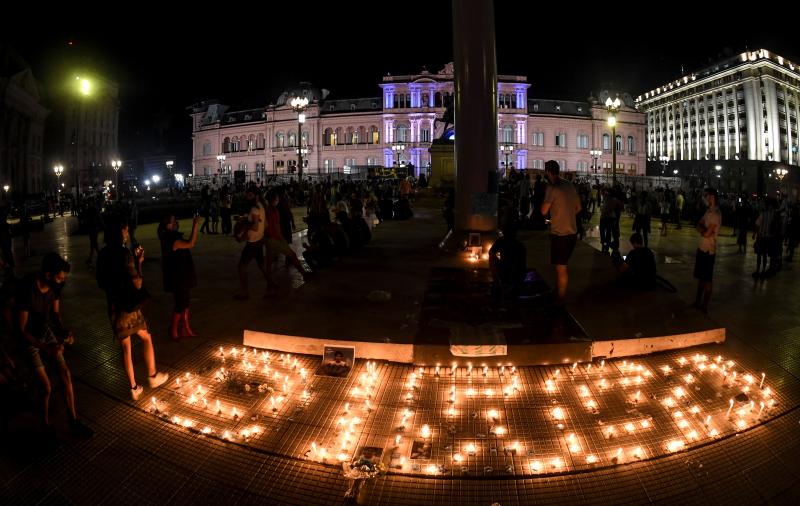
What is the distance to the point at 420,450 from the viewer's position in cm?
448

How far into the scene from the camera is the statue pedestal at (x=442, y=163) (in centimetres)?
3244

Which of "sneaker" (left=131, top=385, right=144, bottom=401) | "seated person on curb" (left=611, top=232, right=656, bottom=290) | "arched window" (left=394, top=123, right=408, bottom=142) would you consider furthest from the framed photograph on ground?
"arched window" (left=394, top=123, right=408, bottom=142)

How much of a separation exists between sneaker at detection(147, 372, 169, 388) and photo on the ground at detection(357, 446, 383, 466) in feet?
8.01

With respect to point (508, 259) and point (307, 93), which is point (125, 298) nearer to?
point (508, 259)

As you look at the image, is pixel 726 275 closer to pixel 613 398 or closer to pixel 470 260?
pixel 470 260

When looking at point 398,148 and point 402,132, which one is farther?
point 402,132

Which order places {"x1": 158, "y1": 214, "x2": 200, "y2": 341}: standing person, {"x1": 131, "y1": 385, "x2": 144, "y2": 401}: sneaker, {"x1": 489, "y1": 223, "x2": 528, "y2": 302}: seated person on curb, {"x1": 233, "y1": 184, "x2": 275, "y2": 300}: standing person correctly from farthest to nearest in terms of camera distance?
{"x1": 233, "y1": 184, "x2": 275, "y2": 300}: standing person → {"x1": 489, "y1": 223, "x2": 528, "y2": 302}: seated person on curb → {"x1": 158, "y1": 214, "x2": 200, "y2": 341}: standing person → {"x1": 131, "y1": 385, "x2": 144, "y2": 401}: sneaker

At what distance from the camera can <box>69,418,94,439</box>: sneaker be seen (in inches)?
186

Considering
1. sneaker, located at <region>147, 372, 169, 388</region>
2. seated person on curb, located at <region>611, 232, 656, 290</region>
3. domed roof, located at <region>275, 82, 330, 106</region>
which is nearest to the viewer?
sneaker, located at <region>147, 372, 169, 388</region>

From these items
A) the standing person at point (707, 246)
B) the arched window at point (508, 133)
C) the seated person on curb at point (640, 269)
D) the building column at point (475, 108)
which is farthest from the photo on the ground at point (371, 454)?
the arched window at point (508, 133)

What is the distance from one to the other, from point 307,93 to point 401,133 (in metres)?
16.0

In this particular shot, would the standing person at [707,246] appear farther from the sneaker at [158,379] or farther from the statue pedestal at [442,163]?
the statue pedestal at [442,163]

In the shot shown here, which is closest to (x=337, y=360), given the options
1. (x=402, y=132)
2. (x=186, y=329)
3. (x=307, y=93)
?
(x=186, y=329)

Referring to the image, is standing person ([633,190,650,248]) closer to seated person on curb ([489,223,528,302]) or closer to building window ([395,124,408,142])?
seated person on curb ([489,223,528,302])
